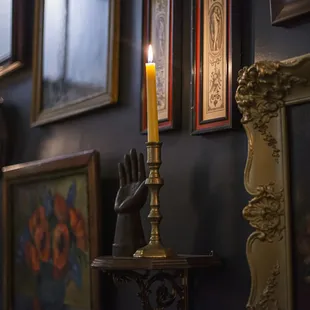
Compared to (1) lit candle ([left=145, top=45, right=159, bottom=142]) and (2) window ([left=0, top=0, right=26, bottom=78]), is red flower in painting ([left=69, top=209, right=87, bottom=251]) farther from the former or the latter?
(2) window ([left=0, top=0, right=26, bottom=78])

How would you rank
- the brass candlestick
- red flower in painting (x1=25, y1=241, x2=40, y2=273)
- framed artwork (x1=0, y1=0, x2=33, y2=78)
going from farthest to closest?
framed artwork (x1=0, y1=0, x2=33, y2=78)
red flower in painting (x1=25, y1=241, x2=40, y2=273)
the brass candlestick

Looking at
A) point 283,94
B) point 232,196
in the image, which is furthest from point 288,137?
point 232,196

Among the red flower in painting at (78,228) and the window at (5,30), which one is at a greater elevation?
the window at (5,30)

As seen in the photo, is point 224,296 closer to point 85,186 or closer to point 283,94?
point 283,94

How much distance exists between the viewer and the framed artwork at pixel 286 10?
3.44 ft

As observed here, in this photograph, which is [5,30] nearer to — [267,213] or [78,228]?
[78,228]

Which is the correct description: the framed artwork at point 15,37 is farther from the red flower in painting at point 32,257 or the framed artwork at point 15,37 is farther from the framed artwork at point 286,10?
the framed artwork at point 286,10

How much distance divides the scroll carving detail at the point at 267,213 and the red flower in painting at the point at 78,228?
586mm

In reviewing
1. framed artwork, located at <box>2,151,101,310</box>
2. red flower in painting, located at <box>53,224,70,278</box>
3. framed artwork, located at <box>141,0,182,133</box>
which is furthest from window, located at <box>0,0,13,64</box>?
framed artwork, located at <box>141,0,182,133</box>

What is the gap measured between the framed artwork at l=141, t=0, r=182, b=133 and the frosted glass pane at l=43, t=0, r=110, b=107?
0.62 feet

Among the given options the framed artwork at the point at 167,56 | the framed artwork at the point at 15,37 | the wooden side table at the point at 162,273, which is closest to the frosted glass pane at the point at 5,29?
the framed artwork at the point at 15,37

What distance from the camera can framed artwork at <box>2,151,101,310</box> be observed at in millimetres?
1514

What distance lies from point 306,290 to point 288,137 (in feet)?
0.76

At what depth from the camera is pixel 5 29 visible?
2119 millimetres
